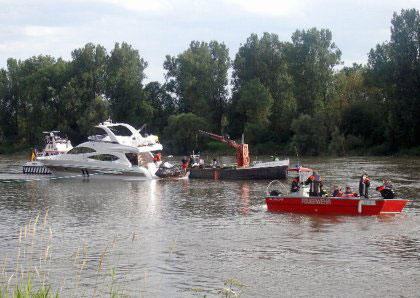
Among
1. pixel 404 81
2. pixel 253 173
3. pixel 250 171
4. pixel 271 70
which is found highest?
pixel 271 70

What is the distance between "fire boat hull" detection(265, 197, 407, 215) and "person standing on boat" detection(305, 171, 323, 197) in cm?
66

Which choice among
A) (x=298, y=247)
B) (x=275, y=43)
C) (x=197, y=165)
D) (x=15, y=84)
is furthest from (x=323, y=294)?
(x=15, y=84)

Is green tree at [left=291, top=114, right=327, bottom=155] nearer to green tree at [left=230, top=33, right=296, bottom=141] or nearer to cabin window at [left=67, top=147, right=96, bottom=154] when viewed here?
green tree at [left=230, top=33, right=296, bottom=141]

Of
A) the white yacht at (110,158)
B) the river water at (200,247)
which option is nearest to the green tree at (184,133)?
the white yacht at (110,158)

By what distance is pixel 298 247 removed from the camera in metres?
23.5

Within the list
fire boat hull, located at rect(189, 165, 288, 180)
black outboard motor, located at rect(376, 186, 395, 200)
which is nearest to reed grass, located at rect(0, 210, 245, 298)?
black outboard motor, located at rect(376, 186, 395, 200)

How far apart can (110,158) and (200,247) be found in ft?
107

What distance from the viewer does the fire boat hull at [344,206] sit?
30266 mm

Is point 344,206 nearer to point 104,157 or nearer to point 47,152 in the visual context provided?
point 104,157

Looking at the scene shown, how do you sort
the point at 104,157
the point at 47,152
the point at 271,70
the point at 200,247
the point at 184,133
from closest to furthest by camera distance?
the point at 200,247, the point at 104,157, the point at 47,152, the point at 184,133, the point at 271,70

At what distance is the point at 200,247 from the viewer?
23.7 meters

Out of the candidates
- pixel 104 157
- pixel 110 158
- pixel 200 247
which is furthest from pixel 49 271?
pixel 104 157

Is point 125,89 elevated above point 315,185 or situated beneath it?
elevated above

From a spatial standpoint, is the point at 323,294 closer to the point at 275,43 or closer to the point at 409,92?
the point at 409,92
